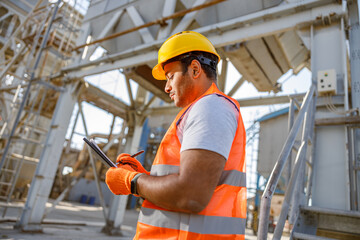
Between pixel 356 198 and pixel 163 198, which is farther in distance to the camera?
pixel 356 198

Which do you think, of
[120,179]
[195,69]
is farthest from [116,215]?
[195,69]

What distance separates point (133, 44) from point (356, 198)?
19.2 ft

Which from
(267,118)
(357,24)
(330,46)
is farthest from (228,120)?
(267,118)

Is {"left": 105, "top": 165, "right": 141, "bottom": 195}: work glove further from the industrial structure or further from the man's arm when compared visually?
the industrial structure

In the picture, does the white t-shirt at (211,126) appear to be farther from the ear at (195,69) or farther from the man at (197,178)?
the ear at (195,69)

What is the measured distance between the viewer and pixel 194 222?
106 centimetres

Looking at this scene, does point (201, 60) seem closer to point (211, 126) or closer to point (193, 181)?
point (211, 126)

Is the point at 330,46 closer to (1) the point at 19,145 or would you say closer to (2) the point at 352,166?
(2) the point at 352,166

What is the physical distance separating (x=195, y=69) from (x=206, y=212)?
2.36 ft

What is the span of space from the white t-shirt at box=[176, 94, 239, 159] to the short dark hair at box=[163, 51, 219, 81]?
0.29 meters

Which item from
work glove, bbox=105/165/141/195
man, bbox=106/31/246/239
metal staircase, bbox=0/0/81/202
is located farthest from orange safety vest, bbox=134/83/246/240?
metal staircase, bbox=0/0/81/202

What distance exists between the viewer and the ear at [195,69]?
1408 mm

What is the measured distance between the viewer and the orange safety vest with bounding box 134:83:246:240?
1069mm

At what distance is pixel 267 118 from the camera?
12.0 metres
